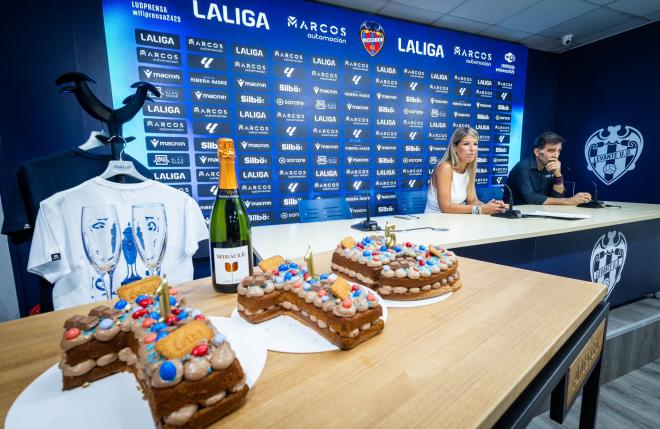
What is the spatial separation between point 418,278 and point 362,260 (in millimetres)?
173

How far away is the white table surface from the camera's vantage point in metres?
1.50

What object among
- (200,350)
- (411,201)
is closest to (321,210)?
(411,201)

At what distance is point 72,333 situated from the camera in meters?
0.50

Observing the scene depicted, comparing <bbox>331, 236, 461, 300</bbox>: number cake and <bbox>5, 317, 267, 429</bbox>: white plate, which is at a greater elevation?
<bbox>331, 236, 461, 300</bbox>: number cake

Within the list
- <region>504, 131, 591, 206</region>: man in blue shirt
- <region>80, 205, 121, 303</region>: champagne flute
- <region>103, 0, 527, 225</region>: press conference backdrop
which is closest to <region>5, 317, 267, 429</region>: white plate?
<region>80, 205, 121, 303</region>: champagne flute

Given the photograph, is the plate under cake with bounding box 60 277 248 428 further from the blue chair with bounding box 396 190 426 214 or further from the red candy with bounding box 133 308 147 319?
the blue chair with bounding box 396 190 426 214

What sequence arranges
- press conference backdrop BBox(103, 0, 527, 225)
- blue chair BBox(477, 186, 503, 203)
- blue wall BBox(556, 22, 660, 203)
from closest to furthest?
press conference backdrop BBox(103, 0, 527, 225)
blue chair BBox(477, 186, 503, 203)
blue wall BBox(556, 22, 660, 203)

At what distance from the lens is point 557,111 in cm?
487

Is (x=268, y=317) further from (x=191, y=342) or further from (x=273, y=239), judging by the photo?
(x=273, y=239)

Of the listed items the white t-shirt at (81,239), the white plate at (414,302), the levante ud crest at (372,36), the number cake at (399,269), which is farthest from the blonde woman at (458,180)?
the white t-shirt at (81,239)

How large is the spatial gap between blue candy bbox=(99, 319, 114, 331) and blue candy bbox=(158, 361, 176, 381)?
20 cm

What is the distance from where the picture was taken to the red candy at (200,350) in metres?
0.44

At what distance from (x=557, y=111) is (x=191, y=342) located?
20.4 ft

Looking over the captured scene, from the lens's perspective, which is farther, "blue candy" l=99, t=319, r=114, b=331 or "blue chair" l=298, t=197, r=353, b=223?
"blue chair" l=298, t=197, r=353, b=223
